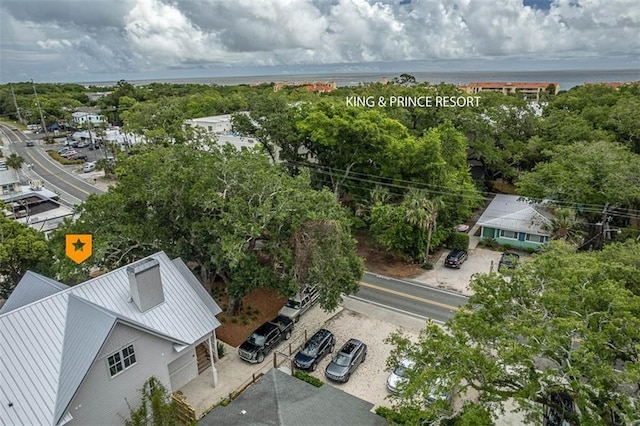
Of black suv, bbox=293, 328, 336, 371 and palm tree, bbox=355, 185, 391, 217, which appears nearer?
black suv, bbox=293, 328, 336, 371

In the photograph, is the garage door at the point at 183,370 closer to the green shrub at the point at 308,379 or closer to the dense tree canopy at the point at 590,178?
the green shrub at the point at 308,379

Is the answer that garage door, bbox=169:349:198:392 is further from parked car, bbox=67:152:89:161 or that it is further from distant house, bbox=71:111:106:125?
distant house, bbox=71:111:106:125

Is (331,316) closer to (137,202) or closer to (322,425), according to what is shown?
(322,425)

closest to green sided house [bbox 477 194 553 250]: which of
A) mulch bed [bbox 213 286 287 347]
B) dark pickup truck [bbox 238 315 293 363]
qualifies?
mulch bed [bbox 213 286 287 347]

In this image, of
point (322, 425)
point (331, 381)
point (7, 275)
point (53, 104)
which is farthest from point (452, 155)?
point (53, 104)

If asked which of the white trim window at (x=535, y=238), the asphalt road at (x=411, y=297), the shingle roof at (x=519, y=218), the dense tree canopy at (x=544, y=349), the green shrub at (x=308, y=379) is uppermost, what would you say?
the dense tree canopy at (x=544, y=349)

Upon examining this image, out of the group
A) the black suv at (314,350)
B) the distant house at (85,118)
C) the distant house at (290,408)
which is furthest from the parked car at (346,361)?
the distant house at (85,118)

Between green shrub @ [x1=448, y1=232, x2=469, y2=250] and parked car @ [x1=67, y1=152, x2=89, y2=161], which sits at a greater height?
parked car @ [x1=67, y1=152, x2=89, y2=161]
